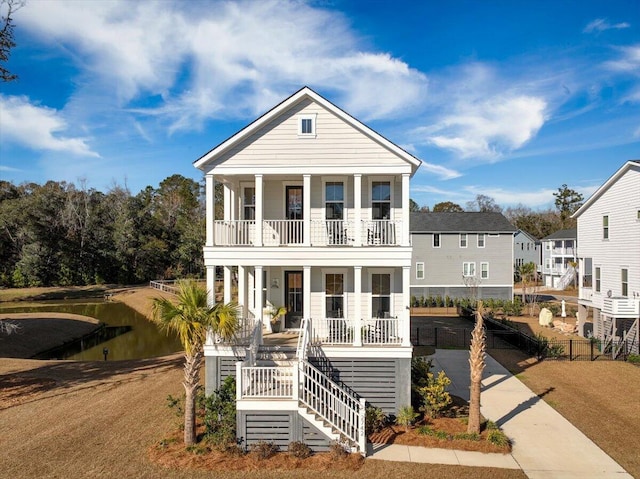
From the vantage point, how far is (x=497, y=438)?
11.6 m

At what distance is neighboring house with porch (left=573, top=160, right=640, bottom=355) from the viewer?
21.6 meters

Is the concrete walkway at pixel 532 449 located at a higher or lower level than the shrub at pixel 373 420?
lower

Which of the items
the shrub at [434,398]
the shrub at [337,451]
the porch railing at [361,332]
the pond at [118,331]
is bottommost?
the pond at [118,331]

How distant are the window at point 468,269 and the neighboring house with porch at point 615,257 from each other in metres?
12.9

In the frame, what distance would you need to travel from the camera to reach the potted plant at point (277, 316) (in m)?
15.9

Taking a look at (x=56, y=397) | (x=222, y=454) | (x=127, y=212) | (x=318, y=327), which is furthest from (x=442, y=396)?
(x=127, y=212)

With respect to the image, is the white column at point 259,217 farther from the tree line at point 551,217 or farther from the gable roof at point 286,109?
the tree line at point 551,217

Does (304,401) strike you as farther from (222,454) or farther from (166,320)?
(166,320)

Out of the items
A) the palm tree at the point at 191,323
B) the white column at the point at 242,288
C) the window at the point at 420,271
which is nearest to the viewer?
the palm tree at the point at 191,323

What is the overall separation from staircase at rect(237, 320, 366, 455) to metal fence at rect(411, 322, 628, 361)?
12.8 metres

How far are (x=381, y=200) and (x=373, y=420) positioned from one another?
7.83m

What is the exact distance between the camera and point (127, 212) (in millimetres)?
63312

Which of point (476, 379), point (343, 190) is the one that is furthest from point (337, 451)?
point (343, 190)

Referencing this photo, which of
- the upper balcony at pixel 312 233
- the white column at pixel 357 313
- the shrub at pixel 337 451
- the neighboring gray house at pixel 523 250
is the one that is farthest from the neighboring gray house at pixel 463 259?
the shrub at pixel 337 451
